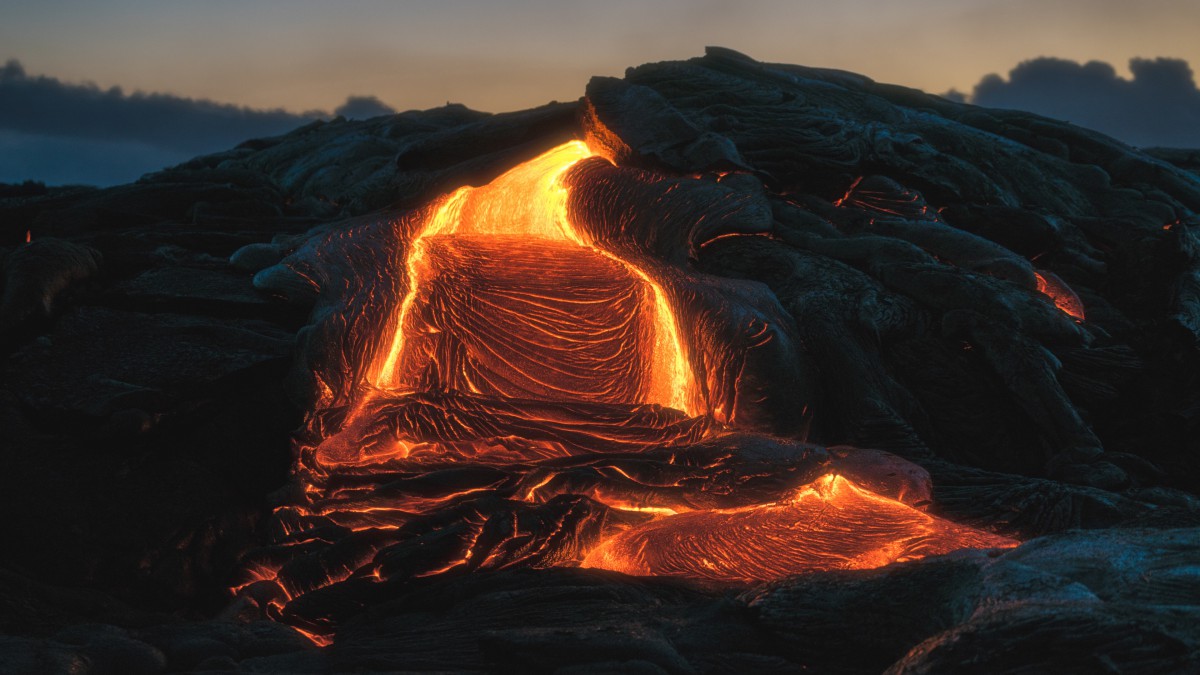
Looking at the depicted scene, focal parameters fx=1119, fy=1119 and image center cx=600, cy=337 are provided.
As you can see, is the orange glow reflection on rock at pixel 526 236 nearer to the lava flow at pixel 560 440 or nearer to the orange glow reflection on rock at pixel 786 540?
the lava flow at pixel 560 440

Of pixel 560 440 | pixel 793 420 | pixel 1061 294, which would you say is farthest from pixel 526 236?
pixel 1061 294

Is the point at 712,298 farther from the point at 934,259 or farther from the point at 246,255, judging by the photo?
the point at 246,255

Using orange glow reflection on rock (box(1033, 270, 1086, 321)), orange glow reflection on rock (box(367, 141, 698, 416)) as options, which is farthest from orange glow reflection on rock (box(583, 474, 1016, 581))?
orange glow reflection on rock (box(1033, 270, 1086, 321))

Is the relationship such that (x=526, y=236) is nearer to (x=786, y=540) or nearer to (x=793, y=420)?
(x=793, y=420)

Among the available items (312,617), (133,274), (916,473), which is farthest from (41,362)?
(916,473)

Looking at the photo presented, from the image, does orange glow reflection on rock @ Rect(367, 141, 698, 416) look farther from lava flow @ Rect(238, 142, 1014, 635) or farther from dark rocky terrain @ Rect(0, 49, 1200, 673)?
dark rocky terrain @ Rect(0, 49, 1200, 673)

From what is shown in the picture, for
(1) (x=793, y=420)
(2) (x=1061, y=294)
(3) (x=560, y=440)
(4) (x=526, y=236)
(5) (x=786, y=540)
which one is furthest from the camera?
(4) (x=526, y=236)
